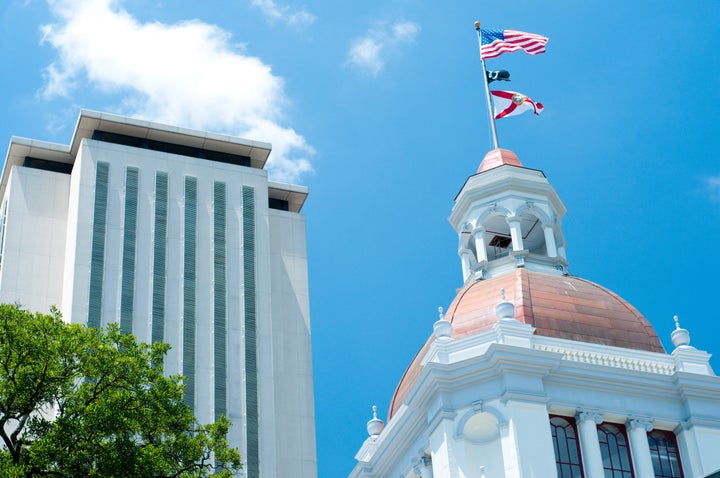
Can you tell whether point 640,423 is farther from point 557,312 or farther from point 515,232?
point 515,232

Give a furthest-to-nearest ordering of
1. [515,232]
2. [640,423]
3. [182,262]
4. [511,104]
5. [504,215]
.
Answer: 1. [182,262]
2. [511,104]
3. [504,215]
4. [515,232]
5. [640,423]

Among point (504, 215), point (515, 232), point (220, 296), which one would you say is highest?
point (220, 296)

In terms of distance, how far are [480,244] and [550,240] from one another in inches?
98.8

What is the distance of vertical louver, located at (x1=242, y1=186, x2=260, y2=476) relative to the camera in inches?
2574

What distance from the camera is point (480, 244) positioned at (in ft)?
162

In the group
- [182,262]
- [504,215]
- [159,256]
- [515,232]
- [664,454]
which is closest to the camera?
[664,454]

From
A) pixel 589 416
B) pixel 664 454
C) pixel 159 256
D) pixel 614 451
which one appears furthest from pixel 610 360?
pixel 159 256

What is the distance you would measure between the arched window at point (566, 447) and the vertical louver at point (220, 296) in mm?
27054

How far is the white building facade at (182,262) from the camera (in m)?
66.4

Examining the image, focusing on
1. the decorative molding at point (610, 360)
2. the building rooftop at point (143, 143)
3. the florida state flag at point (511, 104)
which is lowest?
the decorative molding at point (610, 360)

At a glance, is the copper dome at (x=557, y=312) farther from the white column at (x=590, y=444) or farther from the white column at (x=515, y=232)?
the white column at (x=590, y=444)

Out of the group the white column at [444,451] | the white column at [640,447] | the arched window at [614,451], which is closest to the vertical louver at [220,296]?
the white column at [444,451]

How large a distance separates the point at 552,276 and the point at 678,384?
20.5ft

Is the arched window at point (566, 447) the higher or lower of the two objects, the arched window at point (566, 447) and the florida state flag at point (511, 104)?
the lower
